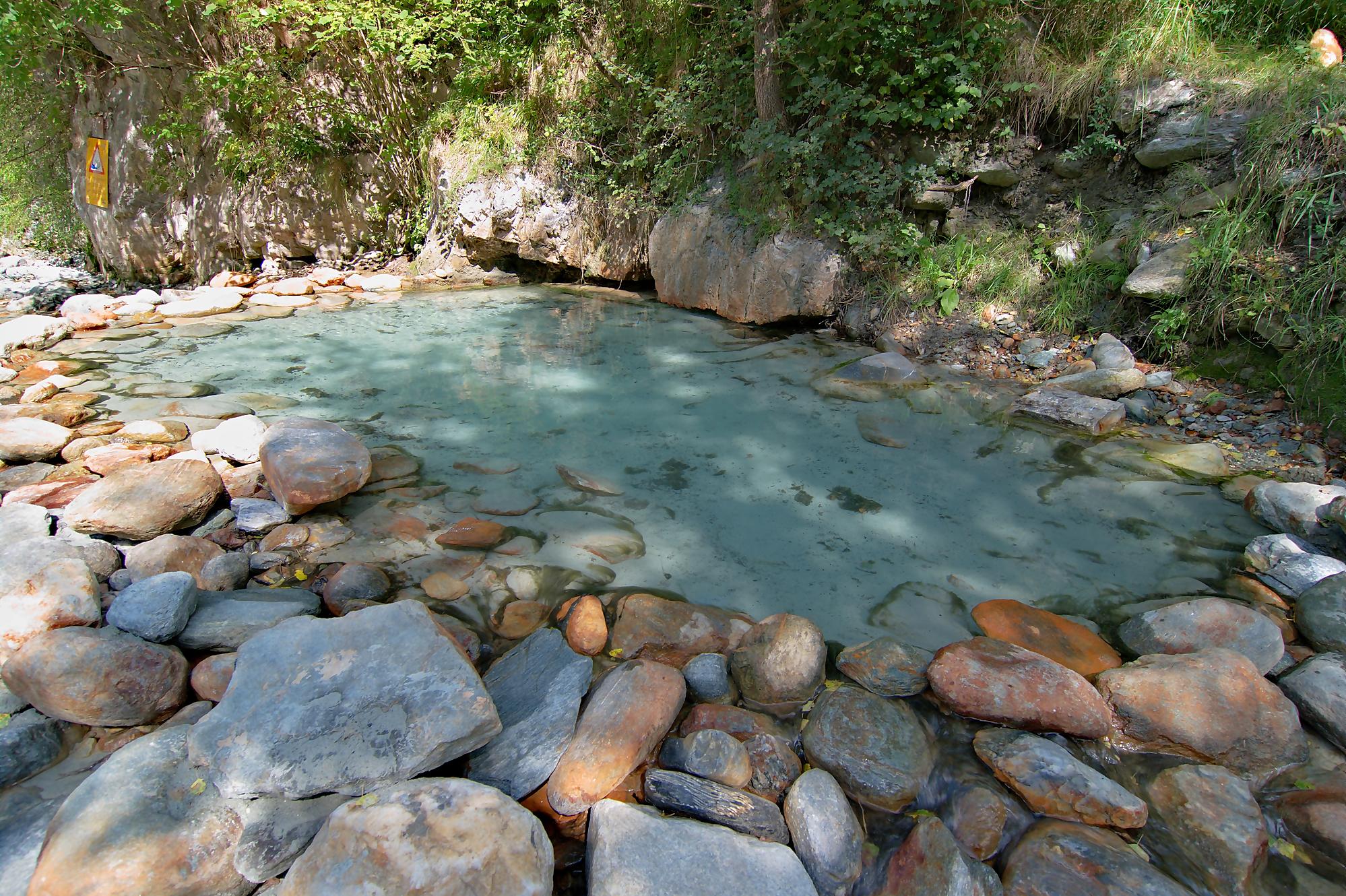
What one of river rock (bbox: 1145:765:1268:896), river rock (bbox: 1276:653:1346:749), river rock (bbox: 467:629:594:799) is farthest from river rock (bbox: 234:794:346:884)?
river rock (bbox: 1276:653:1346:749)

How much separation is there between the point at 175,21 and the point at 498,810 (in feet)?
26.5

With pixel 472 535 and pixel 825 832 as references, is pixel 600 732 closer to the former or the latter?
pixel 825 832

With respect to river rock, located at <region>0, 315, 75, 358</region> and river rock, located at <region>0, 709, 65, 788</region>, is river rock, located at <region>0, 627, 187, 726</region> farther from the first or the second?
river rock, located at <region>0, 315, 75, 358</region>

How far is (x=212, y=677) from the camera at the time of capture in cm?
156

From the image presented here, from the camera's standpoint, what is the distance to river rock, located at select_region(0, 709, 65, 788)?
1.36 meters

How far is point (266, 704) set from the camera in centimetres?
135

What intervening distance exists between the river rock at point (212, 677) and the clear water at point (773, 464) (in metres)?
0.94

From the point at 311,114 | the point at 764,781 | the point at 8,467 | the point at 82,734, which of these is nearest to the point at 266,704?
the point at 82,734

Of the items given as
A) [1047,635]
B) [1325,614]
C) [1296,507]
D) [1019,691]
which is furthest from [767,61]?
[1019,691]

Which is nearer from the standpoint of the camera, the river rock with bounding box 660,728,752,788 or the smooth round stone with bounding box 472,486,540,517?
the river rock with bounding box 660,728,752,788

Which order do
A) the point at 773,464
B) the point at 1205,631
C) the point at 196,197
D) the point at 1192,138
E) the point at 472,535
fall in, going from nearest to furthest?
the point at 1205,631, the point at 472,535, the point at 773,464, the point at 1192,138, the point at 196,197

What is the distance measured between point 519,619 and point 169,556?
102cm

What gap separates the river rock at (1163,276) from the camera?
11.0 ft

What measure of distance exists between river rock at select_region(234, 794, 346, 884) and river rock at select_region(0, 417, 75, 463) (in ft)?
6.94
